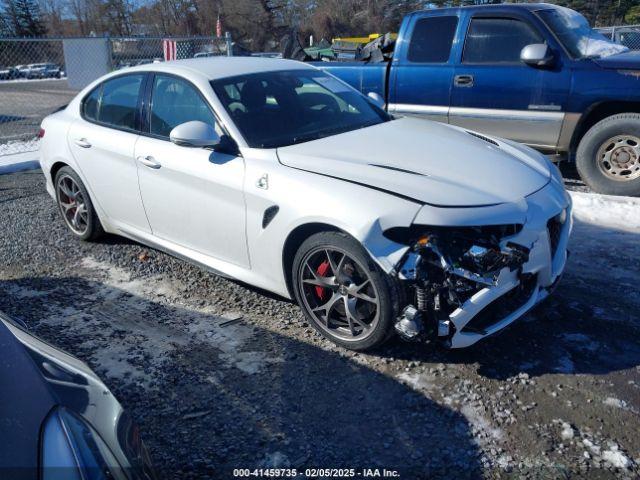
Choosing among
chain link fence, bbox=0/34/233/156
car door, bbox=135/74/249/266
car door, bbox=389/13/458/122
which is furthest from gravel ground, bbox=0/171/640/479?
chain link fence, bbox=0/34/233/156

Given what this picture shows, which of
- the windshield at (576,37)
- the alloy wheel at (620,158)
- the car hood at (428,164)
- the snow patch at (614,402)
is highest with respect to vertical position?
the windshield at (576,37)

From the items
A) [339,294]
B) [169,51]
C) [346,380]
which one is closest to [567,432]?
[346,380]

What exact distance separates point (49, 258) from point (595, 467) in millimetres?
4523

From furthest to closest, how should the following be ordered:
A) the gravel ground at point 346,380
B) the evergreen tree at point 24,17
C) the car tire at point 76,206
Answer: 1. the evergreen tree at point 24,17
2. the car tire at point 76,206
3. the gravel ground at point 346,380

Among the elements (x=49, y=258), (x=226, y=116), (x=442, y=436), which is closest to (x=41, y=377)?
(x=442, y=436)

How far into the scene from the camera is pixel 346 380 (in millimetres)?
3170

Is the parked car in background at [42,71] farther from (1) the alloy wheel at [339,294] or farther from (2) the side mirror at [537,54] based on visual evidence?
(1) the alloy wheel at [339,294]

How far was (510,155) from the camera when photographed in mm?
3869

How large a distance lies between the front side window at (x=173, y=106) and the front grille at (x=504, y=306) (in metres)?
2.15

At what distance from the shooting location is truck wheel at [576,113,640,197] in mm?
5902

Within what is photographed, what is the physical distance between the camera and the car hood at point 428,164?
3.15 m

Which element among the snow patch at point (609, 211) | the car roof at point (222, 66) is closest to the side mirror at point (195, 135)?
the car roof at point (222, 66)

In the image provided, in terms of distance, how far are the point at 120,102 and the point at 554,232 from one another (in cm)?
346

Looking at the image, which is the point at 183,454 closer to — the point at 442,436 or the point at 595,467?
the point at 442,436
